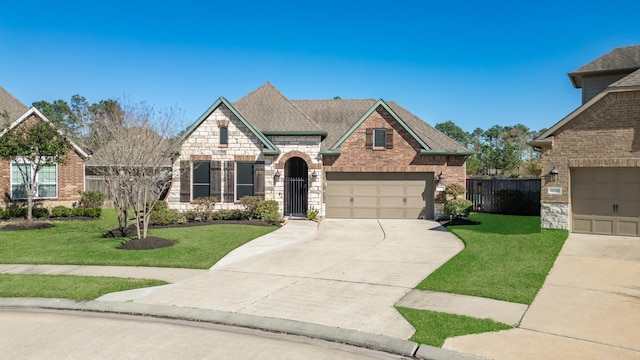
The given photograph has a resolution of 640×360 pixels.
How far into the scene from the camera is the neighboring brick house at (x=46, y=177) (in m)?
22.5

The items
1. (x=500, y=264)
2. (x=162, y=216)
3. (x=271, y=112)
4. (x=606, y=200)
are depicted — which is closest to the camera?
(x=500, y=264)

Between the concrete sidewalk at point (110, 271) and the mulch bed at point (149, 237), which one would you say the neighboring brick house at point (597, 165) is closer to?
the mulch bed at point (149, 237)

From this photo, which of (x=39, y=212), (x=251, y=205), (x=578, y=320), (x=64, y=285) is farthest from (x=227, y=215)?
(x=578, y=320)

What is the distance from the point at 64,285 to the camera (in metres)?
9.41

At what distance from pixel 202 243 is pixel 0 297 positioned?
242 inches

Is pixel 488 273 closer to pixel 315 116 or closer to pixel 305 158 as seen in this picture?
pixel 305 158

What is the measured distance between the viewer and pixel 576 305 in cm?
784

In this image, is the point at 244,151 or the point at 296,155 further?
the point at 296,155

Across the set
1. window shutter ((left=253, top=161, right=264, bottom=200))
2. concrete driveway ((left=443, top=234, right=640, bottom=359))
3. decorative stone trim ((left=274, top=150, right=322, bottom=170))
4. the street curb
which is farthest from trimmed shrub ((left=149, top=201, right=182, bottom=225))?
concrete driveway ((left=443, top=234, right=640, bottom=359))

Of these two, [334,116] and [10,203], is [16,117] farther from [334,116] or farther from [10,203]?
[334,116]

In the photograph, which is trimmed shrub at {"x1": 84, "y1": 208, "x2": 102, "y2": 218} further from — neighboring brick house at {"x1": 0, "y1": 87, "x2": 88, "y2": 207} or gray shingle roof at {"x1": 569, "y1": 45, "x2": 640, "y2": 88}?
gray shingle roof at {"x1": 569, "y1": 45, "x2": 640, "y2": 88}

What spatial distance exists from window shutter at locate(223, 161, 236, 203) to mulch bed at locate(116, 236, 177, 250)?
724 cm

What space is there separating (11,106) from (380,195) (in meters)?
21.7

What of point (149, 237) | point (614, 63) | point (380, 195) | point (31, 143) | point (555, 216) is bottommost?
point (149, 237)
